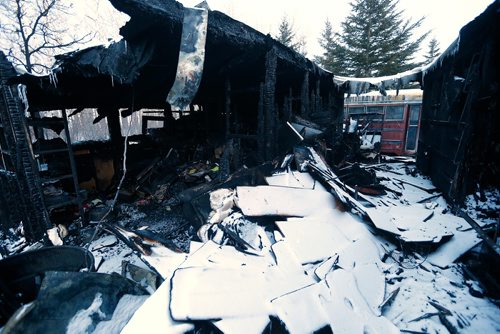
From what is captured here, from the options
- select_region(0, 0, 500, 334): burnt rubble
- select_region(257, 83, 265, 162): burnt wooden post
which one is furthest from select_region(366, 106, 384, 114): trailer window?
select_region(257, 83, 265, 162): burnt wooden post

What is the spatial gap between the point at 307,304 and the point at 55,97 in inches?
276

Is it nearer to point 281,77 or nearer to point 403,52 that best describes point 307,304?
point 281,77

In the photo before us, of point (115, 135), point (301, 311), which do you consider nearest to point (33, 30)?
point (115, 135)

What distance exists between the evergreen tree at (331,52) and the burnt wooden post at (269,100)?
65.5 ft

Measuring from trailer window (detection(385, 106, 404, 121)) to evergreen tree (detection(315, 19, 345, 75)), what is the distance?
424 inches

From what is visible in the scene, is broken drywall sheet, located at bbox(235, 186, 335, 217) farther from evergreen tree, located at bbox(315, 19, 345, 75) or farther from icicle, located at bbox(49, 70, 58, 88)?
evergreen tree, located at bbox(315, 19, 345, 75)

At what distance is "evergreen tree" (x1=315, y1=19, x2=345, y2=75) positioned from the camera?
900 inches

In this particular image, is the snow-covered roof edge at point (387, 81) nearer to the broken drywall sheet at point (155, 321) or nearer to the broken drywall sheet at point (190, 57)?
the broken drywall sheet at point (190, 57)

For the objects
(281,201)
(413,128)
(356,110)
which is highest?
(356,110)

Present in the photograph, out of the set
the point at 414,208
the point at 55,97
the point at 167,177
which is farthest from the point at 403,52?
the point at 55,97

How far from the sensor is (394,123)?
13.2 m

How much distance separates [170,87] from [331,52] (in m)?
21.1

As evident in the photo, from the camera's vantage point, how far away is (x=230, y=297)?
2223mm

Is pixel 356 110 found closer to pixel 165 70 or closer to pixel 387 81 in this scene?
pixel 387 81
